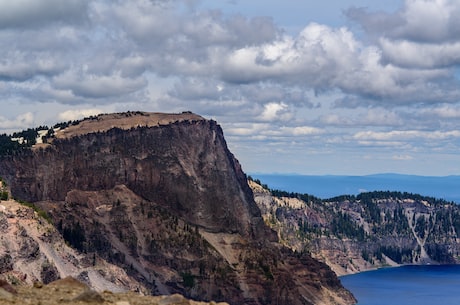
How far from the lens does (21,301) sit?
37.9 meters

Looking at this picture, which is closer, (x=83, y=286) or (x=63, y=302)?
(x=63, y=302)

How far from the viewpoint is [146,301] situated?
133 feet

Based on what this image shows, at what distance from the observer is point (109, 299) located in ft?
133

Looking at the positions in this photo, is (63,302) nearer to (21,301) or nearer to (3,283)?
(21,301)

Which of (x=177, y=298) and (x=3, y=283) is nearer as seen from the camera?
(x=177, y=298)

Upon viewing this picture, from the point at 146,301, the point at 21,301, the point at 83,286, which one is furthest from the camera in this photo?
the point at 83,286

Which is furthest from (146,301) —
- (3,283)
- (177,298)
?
(3,283)

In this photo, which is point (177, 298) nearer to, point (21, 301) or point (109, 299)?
point (109, 299)

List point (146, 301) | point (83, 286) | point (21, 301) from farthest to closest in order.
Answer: point (83, 286), point (146, 301), point (21, 301)

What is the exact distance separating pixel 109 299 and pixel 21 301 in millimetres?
5115

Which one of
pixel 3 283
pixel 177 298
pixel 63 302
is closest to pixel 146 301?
pixel 177 298

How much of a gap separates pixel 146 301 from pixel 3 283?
30.6 ft

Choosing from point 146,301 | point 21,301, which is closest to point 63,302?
point 21,301

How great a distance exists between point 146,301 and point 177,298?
6.50 feet
